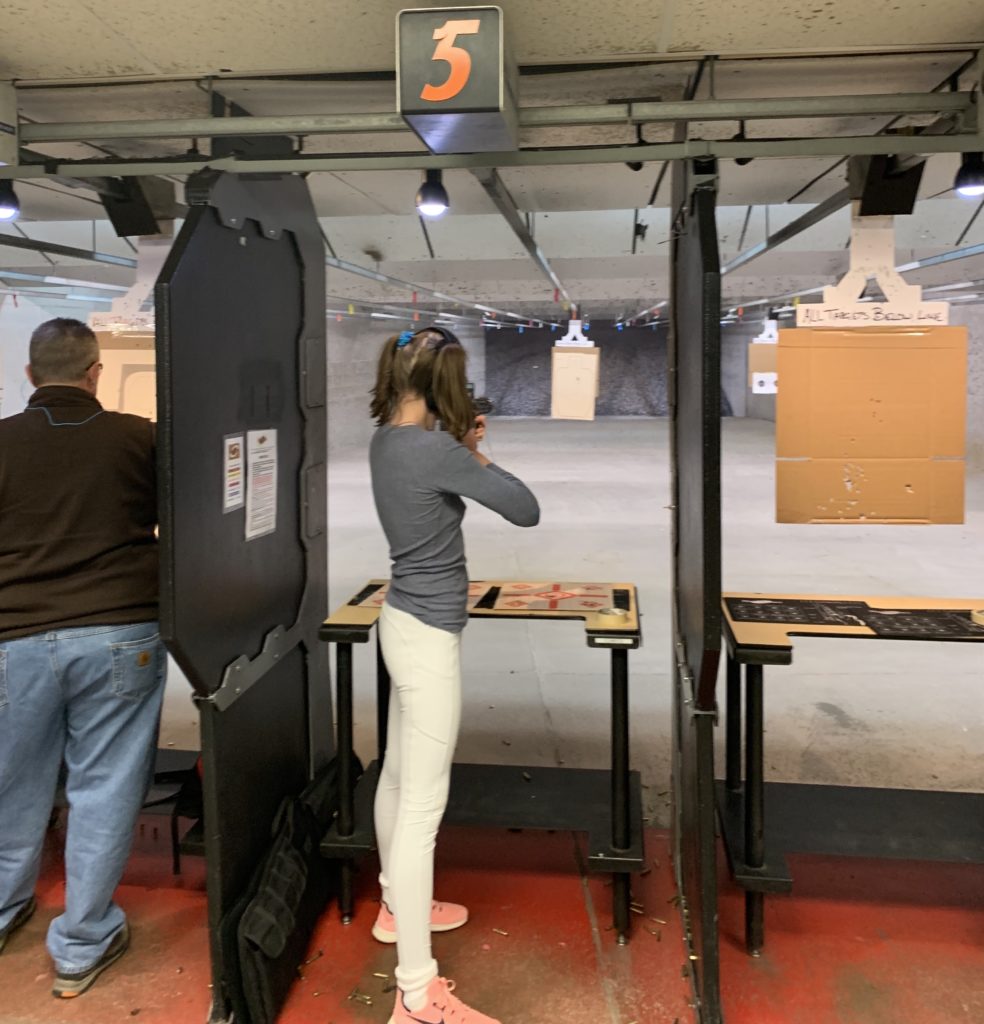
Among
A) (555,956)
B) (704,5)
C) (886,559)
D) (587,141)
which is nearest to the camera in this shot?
(704,5)

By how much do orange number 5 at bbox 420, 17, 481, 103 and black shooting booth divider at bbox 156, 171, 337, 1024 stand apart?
1.46 ft

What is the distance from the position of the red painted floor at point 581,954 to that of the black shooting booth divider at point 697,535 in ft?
0.43

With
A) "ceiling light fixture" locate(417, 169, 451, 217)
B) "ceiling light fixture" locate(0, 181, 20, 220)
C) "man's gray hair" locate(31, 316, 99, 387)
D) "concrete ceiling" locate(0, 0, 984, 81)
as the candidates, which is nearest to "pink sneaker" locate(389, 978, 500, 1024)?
"man's gray hair" locate(31, 316, 99, 387)

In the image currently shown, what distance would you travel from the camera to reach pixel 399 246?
615 centimetres

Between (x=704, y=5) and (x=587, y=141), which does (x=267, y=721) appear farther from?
(x=587, y=141)

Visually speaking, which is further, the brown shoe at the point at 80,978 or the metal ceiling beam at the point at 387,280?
the metal ceiling beam at the point at 387,280

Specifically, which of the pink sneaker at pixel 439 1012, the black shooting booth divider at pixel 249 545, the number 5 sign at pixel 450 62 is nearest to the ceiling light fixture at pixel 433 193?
the black shooting booth divider at pixel 249 545

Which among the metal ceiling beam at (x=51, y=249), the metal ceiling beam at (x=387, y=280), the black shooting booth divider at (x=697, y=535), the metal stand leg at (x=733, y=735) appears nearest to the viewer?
the black shooting booth divider at (x=697, y=535)

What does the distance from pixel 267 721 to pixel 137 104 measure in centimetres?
159

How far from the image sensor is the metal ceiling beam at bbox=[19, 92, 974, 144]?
6.15 ft

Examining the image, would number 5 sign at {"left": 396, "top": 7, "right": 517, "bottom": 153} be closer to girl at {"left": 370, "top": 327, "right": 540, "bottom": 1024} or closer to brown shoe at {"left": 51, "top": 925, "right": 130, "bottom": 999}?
girl at {"left": 370, "top": 327, "right": 540, "bottom": 1024}

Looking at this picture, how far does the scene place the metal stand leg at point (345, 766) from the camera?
1946 millimetres

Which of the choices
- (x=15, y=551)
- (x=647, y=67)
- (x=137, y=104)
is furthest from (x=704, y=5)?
(x=15, y=551)

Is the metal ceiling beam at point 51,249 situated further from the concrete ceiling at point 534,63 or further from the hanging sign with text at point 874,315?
the hanging sign with text at point 874,315
